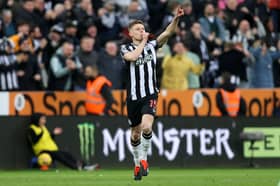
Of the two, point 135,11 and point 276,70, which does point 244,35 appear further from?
point 135,11

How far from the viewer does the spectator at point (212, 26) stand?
979 inches

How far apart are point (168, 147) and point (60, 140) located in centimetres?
250

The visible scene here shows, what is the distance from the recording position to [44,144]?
21234 mm

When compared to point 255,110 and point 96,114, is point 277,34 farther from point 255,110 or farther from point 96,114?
Result: point 96,114

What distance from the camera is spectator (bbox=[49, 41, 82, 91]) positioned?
22141 mm

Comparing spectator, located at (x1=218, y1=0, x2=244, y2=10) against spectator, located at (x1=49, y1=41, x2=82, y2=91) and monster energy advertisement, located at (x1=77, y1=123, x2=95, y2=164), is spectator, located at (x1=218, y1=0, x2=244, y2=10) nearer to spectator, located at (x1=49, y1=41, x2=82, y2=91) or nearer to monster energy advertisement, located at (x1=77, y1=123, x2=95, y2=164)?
spectator, located at (x1=49, y1=41, x2=82, y2=91)

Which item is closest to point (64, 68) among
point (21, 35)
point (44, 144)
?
point (21, 35)

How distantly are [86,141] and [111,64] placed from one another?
218 centimetres

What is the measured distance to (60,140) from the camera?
21.7 metres

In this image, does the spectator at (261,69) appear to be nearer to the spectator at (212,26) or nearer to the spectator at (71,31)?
the spectator at (212,26)

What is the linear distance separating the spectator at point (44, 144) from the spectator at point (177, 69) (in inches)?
125

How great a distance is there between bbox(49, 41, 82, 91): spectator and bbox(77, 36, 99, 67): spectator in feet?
0.44

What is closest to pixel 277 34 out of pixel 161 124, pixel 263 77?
pixel 263 77

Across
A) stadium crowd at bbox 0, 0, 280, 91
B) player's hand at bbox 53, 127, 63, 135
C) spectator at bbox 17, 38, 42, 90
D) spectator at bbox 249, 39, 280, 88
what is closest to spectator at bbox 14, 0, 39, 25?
stadium crowd at bbox 0, 0, 280, 91
